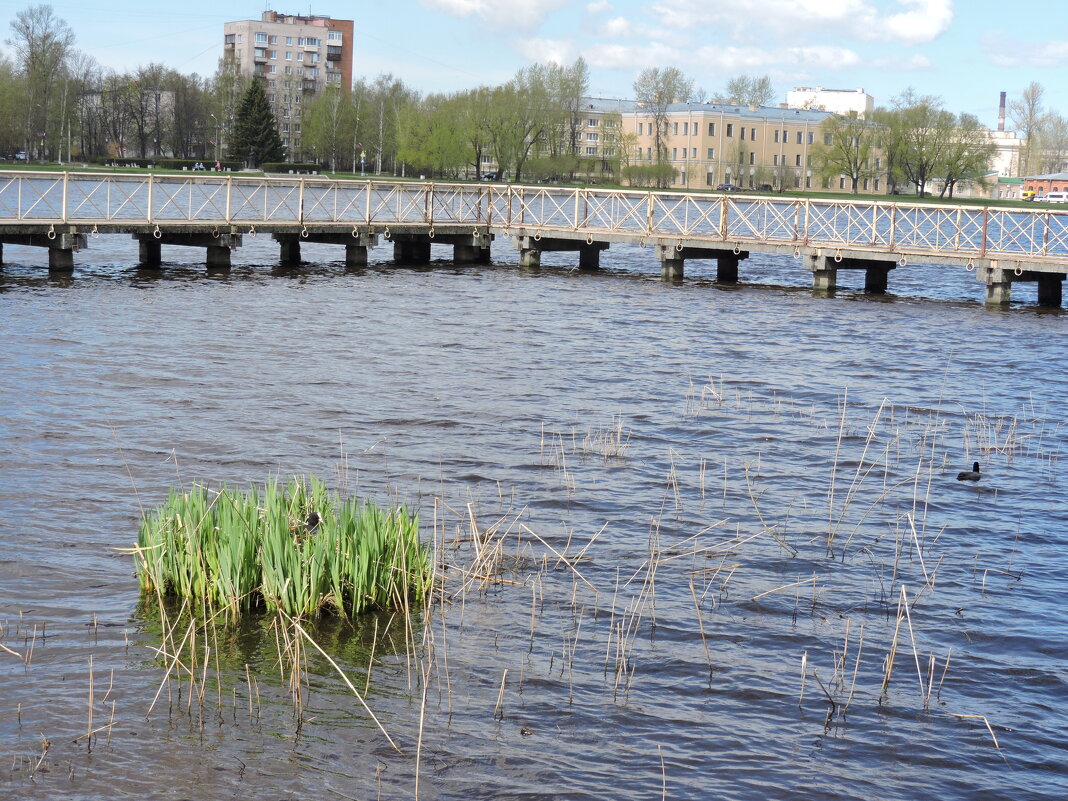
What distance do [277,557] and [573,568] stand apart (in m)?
2.18

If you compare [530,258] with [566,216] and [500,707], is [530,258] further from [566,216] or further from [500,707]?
[500,707]

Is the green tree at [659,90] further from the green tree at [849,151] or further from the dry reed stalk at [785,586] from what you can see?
the dry reed stalk at [785,586]

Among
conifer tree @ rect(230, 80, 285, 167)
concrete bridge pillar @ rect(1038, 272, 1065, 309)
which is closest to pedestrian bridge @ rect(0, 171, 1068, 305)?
concrete bridge pillar @ rect(1038, 272, 1065, 309)

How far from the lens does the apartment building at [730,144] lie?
429ft

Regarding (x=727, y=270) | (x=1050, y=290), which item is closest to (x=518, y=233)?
(x=727, y=270)

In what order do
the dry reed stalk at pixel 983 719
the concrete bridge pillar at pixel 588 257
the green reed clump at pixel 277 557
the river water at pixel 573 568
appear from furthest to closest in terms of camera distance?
the concrete bridge pillar at pixel 588 257 < the green reed clump at pixel 277 557 < the dry reed stalk at pixel 983 719 < the river water at pixel 573 568

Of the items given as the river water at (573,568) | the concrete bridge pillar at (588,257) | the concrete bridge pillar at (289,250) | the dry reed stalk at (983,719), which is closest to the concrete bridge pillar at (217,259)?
the concrete bridge pillar at (289,250)

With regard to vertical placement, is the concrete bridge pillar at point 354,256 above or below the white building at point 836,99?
below

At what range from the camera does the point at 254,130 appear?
4294 inches

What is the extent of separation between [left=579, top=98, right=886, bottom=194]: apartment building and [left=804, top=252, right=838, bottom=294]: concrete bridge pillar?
98014 millimetres

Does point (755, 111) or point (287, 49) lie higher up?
point (287, 49)

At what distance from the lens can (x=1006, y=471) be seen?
13891 millimetres

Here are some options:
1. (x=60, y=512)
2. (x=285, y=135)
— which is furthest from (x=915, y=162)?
(x=60, y=512)

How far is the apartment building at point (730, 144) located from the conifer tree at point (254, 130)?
112ft
